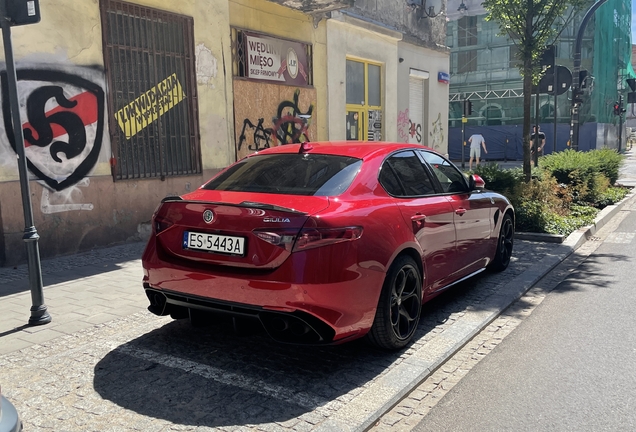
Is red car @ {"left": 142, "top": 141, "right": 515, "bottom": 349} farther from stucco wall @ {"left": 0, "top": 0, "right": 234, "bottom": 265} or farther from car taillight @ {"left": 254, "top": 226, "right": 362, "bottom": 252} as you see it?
stucco wall @ {"left": 0, "top": 0, "right": 234, "bottom": 265}

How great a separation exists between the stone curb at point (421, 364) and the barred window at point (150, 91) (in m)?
5.81

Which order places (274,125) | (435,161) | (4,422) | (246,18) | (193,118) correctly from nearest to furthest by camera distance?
1. (4,422)
2. (435,161)
3. (193,118)
4. (246,18)
5. (274,125)

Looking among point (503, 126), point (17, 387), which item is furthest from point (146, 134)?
point (503, 126)

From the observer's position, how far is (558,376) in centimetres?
388

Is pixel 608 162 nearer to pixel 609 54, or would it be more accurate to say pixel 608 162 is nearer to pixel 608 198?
pixel 608 198

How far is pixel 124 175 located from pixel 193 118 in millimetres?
1816

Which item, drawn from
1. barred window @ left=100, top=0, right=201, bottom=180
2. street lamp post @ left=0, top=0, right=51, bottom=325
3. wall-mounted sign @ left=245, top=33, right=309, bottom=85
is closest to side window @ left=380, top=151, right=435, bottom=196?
street lamp post @ left=0, top=0, right=51, bottom=325

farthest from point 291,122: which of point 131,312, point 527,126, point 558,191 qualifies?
point 131,312

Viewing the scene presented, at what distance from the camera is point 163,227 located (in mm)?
4016

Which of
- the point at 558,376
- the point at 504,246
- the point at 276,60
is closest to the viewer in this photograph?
the point at 558,376

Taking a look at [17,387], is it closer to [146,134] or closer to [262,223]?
[262,223]

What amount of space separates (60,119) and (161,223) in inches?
178

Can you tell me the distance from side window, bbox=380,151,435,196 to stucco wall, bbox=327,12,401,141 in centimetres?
901

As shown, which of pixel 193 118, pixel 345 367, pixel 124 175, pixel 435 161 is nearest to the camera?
pixel 345 367
